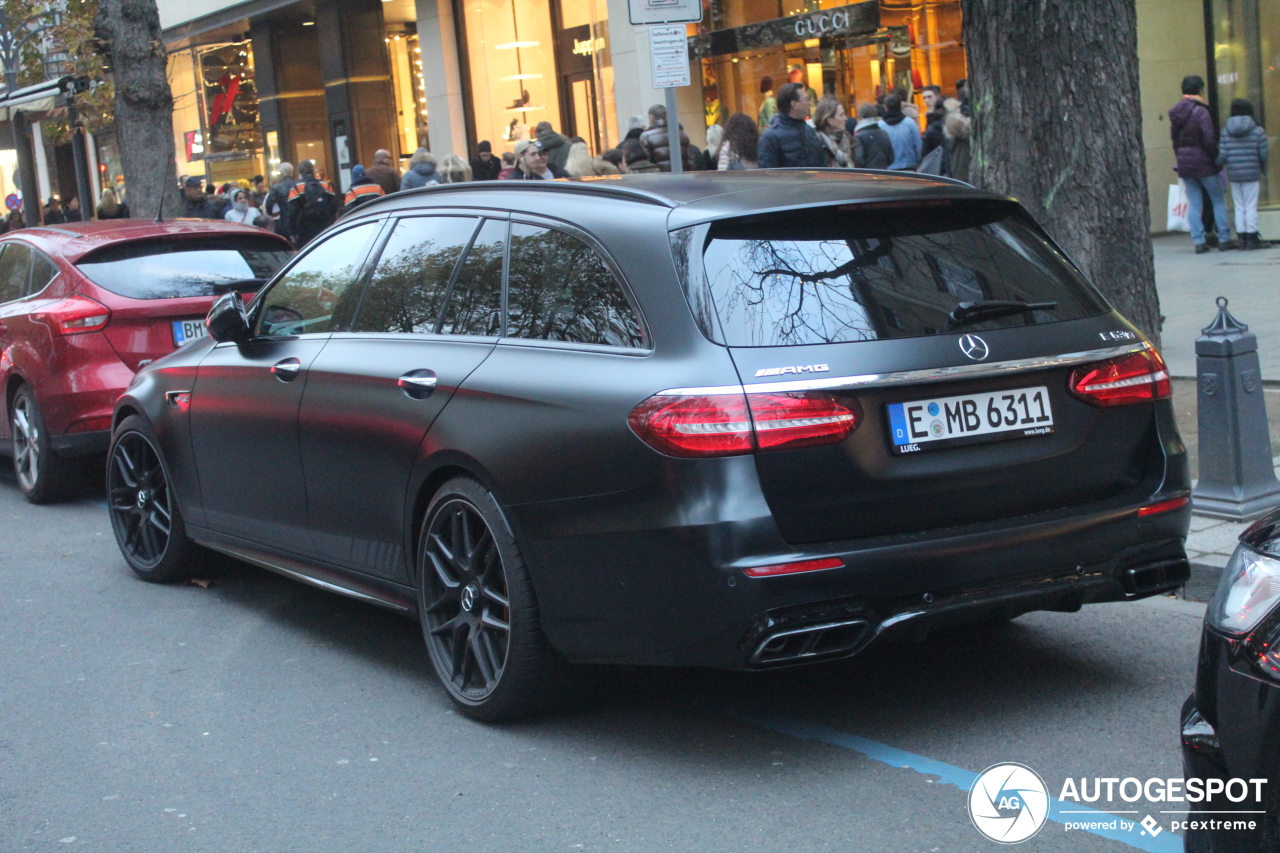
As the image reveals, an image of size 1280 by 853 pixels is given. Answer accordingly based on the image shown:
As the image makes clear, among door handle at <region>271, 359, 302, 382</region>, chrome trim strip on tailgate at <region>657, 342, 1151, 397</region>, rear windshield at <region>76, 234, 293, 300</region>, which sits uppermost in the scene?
rear windshield at <region>76, 234, 293, 300</region>

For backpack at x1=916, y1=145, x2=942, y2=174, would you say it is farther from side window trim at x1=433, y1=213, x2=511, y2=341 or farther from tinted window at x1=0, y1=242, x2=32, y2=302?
side window trim at x1=433, y1=213, x2=511, y2=341

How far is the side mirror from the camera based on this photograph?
5.95 m

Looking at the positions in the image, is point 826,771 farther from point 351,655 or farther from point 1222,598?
point 351,655

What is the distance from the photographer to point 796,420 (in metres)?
3.94

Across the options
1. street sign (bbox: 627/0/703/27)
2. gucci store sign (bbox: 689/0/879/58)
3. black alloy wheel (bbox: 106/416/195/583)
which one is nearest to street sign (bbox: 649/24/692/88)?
street sign (bbox: 627/0/703/27)

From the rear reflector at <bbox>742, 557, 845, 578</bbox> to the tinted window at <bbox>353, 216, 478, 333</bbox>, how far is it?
1.67m

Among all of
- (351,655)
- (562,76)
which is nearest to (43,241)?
(351,655)

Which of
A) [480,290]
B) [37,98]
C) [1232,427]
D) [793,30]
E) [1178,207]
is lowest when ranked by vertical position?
[1232,427]

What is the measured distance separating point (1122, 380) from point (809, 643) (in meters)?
1.25

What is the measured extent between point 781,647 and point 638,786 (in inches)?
23.0

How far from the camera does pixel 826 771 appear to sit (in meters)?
4.15

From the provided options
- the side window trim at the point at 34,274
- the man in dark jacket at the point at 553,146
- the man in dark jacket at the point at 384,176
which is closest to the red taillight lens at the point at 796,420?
the side window trim at the point at 34,274

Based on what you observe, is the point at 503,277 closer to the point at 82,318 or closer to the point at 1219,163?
the point at 82,318

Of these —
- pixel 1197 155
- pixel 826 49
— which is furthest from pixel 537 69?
pixel 1197 155
